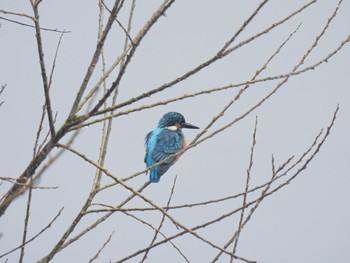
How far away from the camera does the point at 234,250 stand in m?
1.99

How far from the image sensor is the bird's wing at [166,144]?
19.1 feet

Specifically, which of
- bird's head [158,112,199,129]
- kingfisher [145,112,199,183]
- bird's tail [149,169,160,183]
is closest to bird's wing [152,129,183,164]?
kingfisher [145,112,199,183]

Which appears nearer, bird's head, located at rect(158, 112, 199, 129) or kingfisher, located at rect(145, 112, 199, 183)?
kingfisher, located at rect(145, 112, 199, 183)

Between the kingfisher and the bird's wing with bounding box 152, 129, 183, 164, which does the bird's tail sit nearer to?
the kingfisher

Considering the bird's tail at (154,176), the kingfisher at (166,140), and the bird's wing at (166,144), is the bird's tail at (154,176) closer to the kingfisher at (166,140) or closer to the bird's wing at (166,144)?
the kingfisher at (166,140)

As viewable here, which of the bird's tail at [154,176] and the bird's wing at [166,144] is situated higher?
the bird's wing at [166,144]

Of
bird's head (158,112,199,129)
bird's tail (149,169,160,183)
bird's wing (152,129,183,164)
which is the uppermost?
bird's head (158,112,199,129)

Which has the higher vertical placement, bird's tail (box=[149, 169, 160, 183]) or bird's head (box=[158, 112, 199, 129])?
bird's head (box=[158, 112, 199, 129])

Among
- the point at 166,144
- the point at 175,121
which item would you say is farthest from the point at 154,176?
the point at 175,121

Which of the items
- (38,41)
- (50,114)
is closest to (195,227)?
(50,114)

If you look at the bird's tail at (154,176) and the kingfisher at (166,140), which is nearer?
the bird's tail at (154,176)

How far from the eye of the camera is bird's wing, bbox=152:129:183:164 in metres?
5.82

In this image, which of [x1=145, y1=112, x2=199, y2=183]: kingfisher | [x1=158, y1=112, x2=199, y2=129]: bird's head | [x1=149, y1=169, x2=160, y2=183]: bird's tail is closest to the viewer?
[x1=149, y1=169, x2=160, y2=183]: bird's tail

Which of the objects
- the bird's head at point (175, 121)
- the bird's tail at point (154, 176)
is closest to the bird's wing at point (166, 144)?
the bird's head at point (175, 121)
